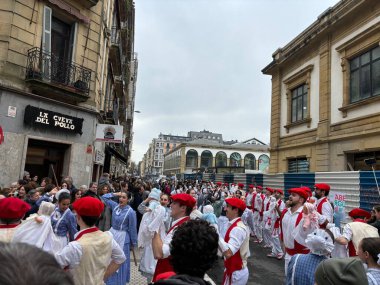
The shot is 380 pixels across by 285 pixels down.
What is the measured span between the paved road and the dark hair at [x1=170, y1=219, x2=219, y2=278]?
541cm

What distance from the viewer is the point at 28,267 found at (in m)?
0.89

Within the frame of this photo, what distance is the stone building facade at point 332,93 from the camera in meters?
14.1

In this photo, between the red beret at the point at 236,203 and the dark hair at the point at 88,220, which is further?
the red beret at the point at 236,203

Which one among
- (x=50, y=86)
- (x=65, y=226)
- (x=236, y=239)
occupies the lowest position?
(x=65, y=226)

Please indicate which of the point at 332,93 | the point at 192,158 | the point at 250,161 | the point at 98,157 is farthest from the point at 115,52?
the point at 250,161

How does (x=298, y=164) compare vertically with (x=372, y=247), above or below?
above

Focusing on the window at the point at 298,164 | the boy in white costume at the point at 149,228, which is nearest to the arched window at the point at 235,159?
the window at the point at 298,164

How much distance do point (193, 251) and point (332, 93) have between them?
1633 cm

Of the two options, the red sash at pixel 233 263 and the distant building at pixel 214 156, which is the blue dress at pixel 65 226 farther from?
the distant building at pixel 214 156

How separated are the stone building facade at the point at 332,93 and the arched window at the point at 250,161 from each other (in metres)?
83.0

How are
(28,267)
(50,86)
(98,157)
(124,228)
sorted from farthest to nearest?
(98,157) < (50,86) < (124,228) < (28,267)

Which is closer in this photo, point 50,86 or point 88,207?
point 88,207

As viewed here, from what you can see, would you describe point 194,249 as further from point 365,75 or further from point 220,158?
point 220,158

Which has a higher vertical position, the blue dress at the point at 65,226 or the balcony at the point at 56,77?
the balcony at the point at 56,77
